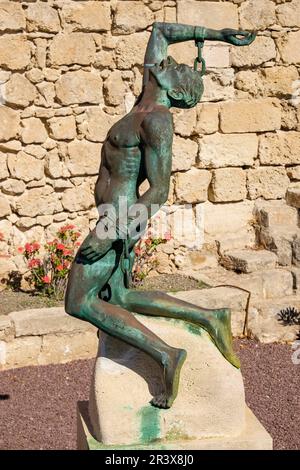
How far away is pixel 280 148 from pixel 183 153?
1.10 meters

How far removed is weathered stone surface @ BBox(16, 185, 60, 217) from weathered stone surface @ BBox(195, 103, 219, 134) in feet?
5.46

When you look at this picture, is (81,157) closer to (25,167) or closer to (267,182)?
(25,167)

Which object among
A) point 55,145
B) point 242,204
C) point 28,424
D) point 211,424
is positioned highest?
point 55,145

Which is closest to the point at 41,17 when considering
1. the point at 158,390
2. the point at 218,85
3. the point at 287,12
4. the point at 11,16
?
the point at 11,16

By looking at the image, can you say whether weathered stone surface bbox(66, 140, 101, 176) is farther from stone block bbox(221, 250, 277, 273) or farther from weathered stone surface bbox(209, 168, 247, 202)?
stone block bbox(221, 250, 277, 273)

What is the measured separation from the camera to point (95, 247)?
16.3ft

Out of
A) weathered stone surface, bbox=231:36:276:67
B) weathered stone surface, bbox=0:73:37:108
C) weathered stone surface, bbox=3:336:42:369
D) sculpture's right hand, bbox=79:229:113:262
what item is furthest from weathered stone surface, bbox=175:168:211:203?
sculpture's right hand, bbox=79:229:113:262

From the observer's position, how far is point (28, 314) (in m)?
7.41

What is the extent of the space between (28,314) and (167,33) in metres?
3.11

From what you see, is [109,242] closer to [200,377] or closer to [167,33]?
[200,377]

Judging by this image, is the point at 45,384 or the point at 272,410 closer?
the point at 272,410

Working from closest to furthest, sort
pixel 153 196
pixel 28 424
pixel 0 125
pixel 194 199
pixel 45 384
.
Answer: pixel 153 196 → pixel 28 424 → pixel 45 384 → pixel 0 125 → pixel 194 199

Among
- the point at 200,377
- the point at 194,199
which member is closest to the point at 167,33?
the point at 200,377

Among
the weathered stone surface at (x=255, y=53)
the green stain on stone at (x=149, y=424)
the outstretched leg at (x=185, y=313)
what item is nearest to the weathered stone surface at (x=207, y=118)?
the weathered stone surface at (x=255, y=53)
